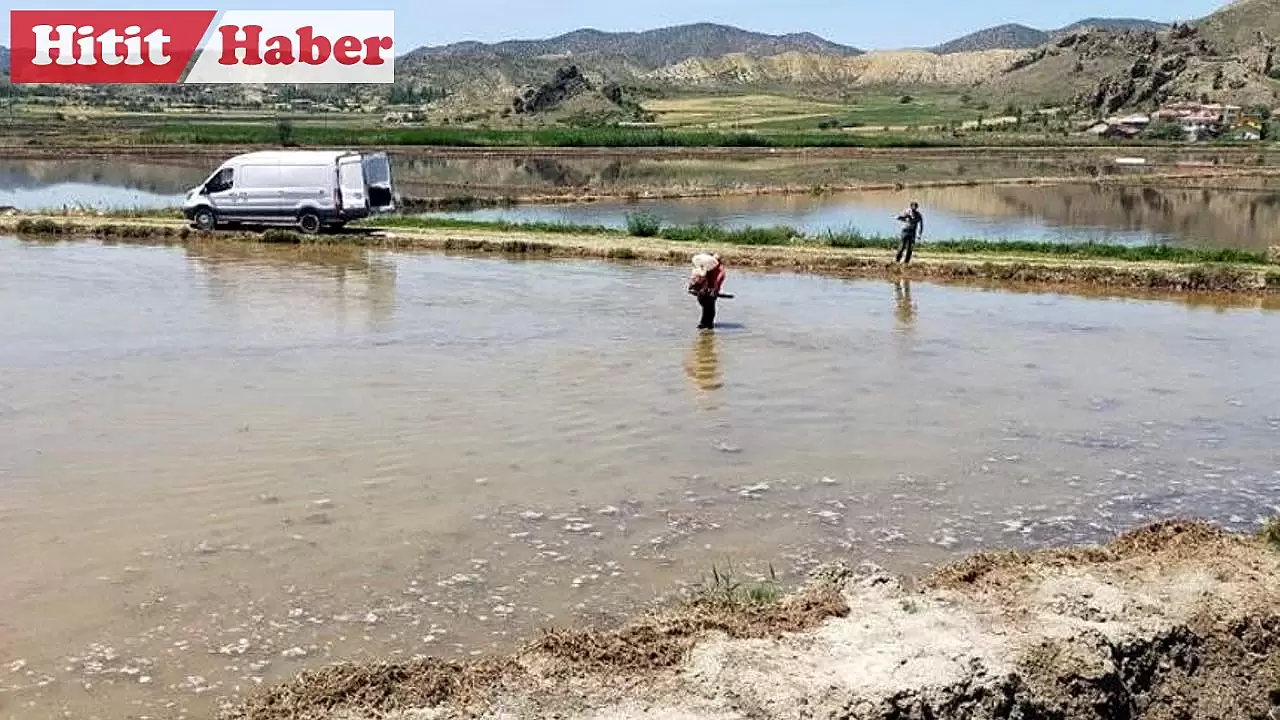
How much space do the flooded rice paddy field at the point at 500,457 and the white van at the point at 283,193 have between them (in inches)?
351

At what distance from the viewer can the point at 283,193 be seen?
3116cm

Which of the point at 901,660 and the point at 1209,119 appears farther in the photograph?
the point at 1209,119

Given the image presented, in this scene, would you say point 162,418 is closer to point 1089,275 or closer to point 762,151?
point 1089,275

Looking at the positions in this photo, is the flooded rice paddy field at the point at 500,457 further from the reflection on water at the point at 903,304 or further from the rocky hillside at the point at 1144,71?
the rocky hillside at the point at 1144,71

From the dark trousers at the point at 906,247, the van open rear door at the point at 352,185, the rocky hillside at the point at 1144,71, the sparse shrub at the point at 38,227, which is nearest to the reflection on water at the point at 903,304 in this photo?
the dark trousers at the point at 906,247

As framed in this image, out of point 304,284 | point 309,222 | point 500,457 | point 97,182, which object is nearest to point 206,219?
point 309,222

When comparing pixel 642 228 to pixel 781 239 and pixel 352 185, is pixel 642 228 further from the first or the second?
pixel 352 185

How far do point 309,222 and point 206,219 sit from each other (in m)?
2.71

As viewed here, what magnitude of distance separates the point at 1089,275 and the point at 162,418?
20505mm

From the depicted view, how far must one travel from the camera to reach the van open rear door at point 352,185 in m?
31.4

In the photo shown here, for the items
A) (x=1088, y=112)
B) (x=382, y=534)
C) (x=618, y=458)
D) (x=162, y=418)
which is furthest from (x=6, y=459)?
(x=1088, y=112)

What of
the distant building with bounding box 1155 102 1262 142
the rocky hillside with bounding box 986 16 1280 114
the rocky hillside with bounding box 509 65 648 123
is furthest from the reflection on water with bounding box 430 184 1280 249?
the rocky hillside with bounding box 509 65 648 123

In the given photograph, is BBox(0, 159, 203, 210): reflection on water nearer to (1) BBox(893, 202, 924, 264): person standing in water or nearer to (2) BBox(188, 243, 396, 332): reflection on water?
(2) BBox(188, 243, 396, 332): reflection on water

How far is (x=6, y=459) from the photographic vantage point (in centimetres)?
1170
